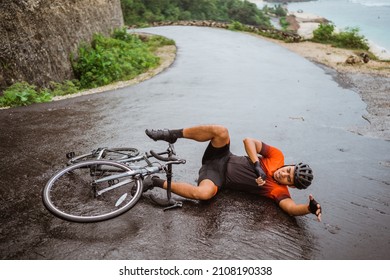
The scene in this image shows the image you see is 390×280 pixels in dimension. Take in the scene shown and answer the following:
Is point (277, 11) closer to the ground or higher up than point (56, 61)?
closer to the ground

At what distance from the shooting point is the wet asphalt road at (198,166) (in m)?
3.96

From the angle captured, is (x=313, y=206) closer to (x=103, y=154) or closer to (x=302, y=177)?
(x=302, y=177)

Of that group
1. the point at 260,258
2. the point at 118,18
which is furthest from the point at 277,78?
the point at 118,18

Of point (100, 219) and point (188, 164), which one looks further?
point (188, 164)

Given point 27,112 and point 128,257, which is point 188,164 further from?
point 27,112

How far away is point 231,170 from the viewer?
191 inches

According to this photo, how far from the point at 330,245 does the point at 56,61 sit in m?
11.0

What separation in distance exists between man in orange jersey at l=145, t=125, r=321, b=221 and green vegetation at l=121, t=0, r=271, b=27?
35739 millimetres

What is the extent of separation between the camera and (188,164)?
6.07m

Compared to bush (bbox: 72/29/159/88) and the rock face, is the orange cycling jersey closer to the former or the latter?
the rock face

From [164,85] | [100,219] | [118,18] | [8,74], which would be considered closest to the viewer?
[100,219]

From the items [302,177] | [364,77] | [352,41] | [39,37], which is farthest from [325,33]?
[302,177]

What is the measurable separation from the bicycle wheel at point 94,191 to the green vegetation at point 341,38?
68.2 feet

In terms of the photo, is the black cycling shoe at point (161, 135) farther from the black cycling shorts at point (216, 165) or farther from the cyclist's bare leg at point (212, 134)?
the black cycling shorts at point (216, 165)
